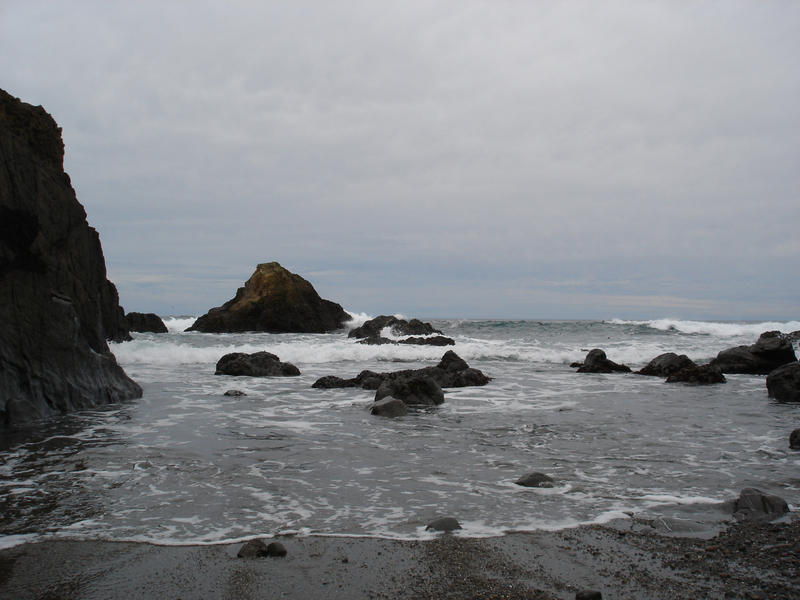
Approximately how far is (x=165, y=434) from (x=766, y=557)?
794cm

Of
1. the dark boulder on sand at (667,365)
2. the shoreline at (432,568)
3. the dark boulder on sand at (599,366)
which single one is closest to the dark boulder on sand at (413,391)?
the shoreline at (432,568)

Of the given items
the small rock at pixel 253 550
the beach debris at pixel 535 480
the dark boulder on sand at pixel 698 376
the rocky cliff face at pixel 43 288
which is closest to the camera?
the small rock at pixel 253 550

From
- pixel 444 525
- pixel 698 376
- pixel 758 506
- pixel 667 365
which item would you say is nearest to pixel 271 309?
pixel 667 365

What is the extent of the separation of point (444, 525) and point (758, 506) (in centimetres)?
304

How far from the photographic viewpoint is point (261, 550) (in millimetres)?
4445

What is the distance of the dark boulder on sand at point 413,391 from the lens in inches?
511

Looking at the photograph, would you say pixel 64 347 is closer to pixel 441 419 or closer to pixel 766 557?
pixel 441 419

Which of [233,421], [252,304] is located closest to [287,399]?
[233,421]

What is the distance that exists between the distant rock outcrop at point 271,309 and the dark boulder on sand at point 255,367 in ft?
74.0

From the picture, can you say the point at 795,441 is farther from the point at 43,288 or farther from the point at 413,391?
the point at 43,288

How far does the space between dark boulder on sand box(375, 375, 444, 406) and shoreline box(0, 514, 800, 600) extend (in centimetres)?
807

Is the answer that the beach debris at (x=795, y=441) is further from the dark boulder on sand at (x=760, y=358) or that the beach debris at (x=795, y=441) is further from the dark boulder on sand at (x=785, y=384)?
the dark boulder on sand at (x=760, y=358)

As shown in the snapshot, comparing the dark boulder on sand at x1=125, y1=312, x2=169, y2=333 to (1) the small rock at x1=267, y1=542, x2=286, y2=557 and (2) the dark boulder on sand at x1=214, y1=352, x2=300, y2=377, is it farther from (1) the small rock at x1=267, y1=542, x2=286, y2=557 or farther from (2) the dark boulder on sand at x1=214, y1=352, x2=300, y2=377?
(1) the small rock at x1=267, y1=542, x2=286, y2=557

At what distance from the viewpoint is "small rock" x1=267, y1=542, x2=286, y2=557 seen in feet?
14.6
